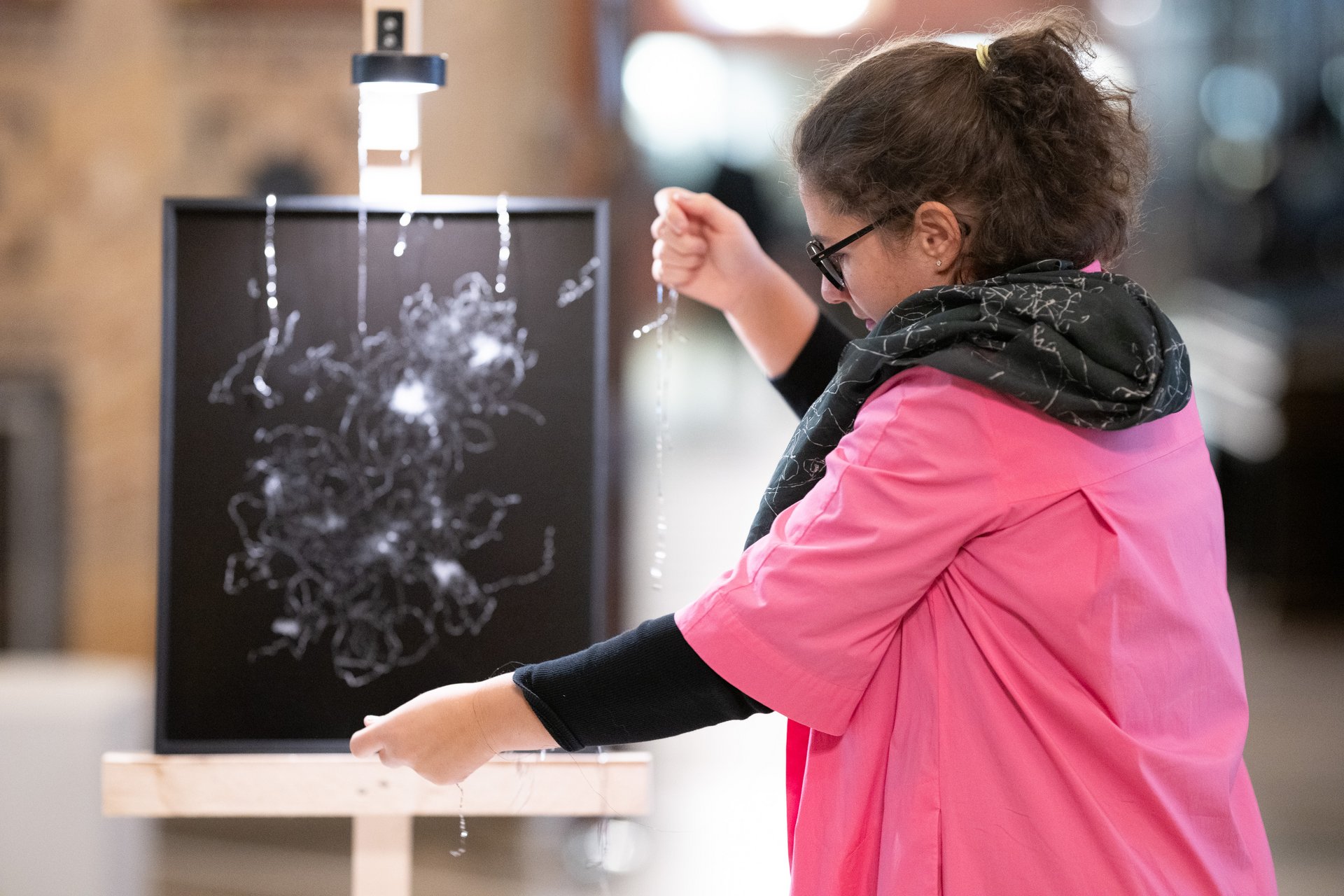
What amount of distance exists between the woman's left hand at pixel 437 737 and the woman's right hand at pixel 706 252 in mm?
515

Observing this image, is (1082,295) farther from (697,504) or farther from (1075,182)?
(697,504)

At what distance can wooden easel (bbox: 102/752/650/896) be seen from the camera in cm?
125

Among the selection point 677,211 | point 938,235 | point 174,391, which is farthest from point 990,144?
point 174,391

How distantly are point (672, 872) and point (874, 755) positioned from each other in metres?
1.90

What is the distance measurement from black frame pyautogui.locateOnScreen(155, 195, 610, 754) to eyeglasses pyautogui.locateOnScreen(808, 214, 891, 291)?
1.08 feet

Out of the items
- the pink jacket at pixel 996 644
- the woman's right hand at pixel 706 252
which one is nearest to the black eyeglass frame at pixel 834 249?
the pink jacket at pixel 996 644

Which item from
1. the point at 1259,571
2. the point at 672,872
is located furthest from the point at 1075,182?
the point at 1259,571

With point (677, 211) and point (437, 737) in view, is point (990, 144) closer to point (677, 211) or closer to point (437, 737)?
point (677, 211)

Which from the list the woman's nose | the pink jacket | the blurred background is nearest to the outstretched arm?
the pink jacket

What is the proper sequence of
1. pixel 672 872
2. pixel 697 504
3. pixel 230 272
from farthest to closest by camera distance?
pixel 697 504 < pixel 672 872 < pixel 230 272

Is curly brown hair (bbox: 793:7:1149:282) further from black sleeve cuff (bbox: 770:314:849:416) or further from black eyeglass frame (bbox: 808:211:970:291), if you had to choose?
black sleeve cuff (bbox: 770:314:849:416)

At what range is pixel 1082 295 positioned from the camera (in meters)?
0.86

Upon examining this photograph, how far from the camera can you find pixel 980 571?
2.84 ft

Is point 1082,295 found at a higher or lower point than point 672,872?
higher
